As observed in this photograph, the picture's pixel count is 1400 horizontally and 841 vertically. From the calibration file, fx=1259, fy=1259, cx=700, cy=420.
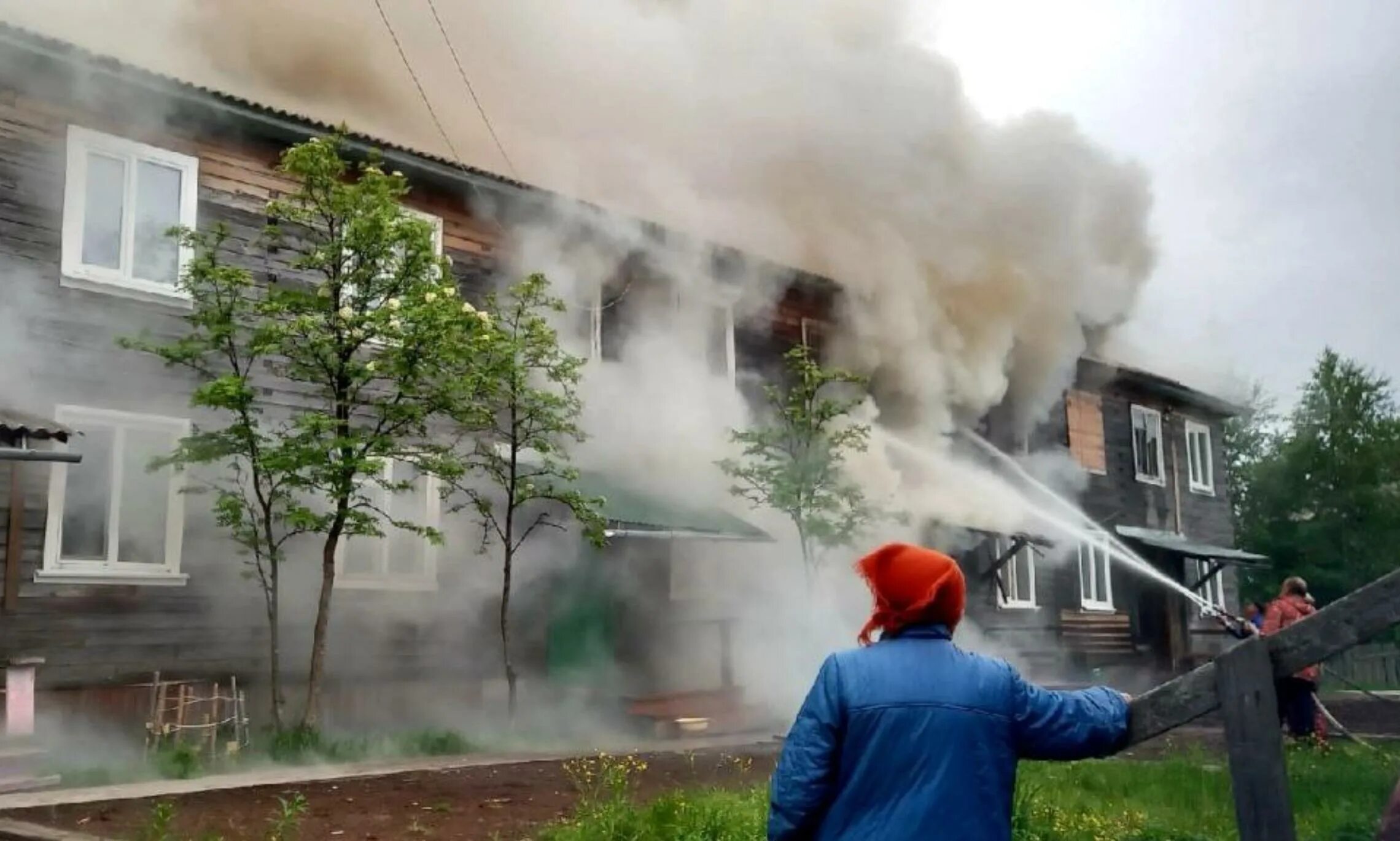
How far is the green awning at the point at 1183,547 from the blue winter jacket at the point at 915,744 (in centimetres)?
2045

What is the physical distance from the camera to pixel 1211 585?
86.1 ft

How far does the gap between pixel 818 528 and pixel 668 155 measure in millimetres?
5095

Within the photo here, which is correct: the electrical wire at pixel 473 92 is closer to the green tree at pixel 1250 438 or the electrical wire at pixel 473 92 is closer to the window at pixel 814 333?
the window at pixel 814 333

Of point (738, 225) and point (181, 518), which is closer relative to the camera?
point (181, 518)

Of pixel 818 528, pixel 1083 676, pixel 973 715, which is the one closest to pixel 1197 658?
pixel 1083 676

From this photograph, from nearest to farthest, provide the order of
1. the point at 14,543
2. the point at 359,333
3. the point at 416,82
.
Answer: the point at 14,543, the point at 359,333, the point at 416,82

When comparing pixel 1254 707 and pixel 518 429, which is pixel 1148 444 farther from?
pixel 1254 707

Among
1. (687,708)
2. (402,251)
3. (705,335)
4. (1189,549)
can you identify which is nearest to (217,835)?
(402,251)

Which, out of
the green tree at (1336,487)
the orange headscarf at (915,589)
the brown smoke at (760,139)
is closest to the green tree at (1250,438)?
the green tree at (1336,487)

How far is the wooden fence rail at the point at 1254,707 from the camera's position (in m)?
2.81

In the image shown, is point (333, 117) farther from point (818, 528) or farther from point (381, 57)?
point (818, 528)

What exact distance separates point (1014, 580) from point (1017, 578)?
0.17 m

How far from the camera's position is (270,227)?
10977 mm

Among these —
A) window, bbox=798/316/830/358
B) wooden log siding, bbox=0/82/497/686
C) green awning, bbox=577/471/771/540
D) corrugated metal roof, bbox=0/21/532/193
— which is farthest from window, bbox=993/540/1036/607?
wooden log siding, bbox=0/82/497/686
